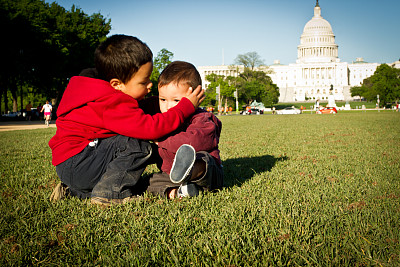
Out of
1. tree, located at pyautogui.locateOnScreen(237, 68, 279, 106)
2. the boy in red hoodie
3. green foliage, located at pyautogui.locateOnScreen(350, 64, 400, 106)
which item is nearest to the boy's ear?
the boy in red hoodie

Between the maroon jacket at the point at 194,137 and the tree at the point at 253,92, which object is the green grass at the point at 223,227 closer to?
the maroon jacket at the point at 194,137

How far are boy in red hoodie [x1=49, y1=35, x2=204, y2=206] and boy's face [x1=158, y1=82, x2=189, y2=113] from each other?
0.57 ft

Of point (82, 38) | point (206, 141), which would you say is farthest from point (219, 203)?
point (82, 38)

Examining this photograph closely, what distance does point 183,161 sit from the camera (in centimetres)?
251

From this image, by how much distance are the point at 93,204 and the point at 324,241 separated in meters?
1.73

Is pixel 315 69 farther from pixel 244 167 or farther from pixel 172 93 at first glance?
pixel 172 93

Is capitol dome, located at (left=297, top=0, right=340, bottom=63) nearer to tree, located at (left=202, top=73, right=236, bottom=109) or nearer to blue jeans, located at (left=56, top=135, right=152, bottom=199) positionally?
tree, located at (left=202, top=73, right=236, bottom=109)

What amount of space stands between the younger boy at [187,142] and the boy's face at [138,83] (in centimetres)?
22

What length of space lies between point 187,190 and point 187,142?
40 centimetres

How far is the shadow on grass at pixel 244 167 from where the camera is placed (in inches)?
150

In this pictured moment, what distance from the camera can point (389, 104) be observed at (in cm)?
6994

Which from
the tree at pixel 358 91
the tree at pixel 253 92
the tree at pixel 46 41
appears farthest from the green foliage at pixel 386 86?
the tree at pixel 46 41

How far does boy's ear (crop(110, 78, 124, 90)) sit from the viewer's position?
2.71 meters

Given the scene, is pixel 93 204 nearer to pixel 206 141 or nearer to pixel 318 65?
pixel 206 141
